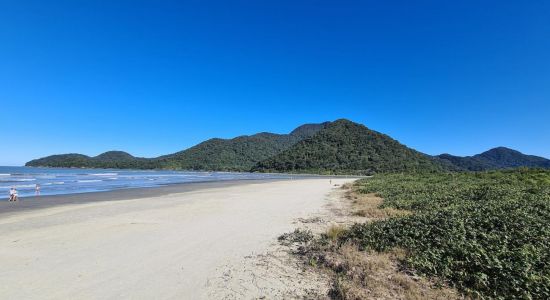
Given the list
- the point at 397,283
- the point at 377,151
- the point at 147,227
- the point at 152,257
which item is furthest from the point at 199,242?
the point at 377,151

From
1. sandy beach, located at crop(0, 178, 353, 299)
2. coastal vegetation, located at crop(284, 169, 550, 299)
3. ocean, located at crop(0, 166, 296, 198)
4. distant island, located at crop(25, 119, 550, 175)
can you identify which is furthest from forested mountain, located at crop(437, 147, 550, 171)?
sandy beach, located at crop(0, 178, 353, 299)

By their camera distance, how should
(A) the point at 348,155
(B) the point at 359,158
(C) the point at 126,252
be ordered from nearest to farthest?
(C) the point at 126,252, (B) the point at 359,158, (A) the point at 348,155

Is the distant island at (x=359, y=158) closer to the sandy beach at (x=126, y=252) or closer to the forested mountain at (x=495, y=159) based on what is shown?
the forested mountain at (x=495, y=159)

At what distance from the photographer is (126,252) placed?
25.9 ft

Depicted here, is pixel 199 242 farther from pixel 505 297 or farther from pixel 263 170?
pixel 263 170

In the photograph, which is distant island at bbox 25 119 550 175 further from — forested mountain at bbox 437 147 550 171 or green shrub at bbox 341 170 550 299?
green shrub at bbox 341 170 550 299

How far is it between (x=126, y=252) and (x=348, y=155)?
143 meters

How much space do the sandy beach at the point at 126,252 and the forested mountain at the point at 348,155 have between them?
117 meters

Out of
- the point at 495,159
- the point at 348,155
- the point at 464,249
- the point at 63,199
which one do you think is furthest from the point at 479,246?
the point at 495,159

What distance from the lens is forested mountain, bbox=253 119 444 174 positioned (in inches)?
5148

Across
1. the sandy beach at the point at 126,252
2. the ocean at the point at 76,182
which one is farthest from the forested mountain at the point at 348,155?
the sandy beach at the point at 126,252

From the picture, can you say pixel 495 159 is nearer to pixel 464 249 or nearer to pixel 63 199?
pixel 63 199

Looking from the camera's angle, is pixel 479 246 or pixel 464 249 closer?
pixel 464 249

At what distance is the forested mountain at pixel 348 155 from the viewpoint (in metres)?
131
